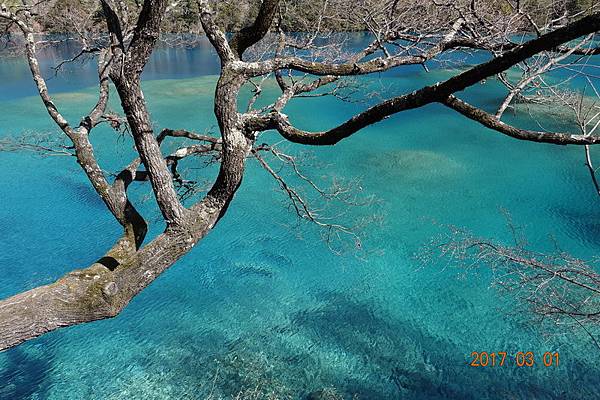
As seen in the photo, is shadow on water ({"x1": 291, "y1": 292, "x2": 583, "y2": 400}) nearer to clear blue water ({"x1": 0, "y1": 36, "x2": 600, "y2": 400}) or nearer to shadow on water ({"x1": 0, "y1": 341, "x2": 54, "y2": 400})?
clear blue water ({"x1": 0, "y1": 36, "x2": 600, "y2": 400})

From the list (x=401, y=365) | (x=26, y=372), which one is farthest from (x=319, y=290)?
(x=26, y=372)

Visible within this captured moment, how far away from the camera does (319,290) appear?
584cm

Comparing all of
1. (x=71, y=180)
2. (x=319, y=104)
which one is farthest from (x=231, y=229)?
(x=319, y=104)

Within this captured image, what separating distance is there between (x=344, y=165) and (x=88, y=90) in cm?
1015

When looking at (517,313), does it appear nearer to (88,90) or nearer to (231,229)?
(231,229)

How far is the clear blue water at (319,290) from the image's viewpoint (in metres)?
4.51

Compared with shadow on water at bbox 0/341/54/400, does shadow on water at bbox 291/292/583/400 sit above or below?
above

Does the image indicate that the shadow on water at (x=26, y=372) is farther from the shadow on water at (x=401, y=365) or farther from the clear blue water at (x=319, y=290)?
the shadow on water at (x=401, y=365)

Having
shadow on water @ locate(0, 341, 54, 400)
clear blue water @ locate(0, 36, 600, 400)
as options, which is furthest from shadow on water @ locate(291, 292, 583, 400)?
shadow on water @ locate(0, 341, 54, 400)

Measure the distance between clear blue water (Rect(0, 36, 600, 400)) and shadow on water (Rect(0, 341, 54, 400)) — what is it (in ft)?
0.05

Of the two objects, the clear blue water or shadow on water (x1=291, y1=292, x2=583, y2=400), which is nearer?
shadow on water (x1=291, y1=292, x2=583, y2=400)

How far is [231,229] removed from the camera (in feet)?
23.7

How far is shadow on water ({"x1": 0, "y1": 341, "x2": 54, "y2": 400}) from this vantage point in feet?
14.5

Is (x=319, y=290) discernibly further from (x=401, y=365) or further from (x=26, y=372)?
(x=26, y=372)
